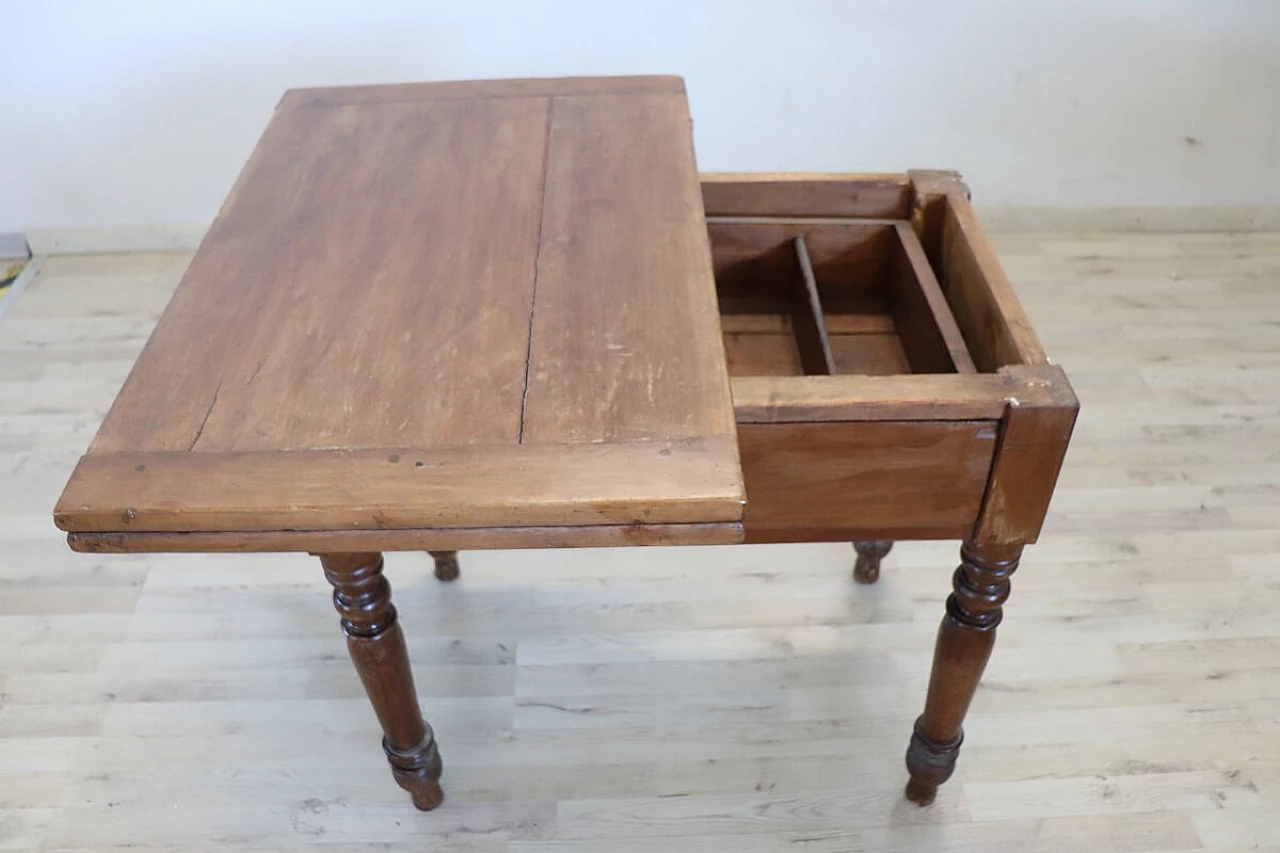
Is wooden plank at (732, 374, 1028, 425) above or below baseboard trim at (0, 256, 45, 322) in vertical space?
above

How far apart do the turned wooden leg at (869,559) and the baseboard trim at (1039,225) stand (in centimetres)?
121

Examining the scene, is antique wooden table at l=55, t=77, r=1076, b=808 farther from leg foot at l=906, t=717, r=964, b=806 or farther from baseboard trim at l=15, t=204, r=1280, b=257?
baseboard trim at l=15, t=204, r=1280, b=257

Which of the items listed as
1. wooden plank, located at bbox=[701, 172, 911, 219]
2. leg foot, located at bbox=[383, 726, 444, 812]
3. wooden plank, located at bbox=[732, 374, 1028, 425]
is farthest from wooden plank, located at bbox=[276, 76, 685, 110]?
leg foot, located at bbox=[383, 726, 444, 812]

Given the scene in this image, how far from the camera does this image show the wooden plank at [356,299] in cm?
80

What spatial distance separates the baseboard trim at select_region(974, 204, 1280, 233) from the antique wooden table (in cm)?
130

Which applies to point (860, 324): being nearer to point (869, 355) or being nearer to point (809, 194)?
point (869, 355)

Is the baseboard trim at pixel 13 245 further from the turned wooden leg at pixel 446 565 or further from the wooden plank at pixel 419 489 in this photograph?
the wooden plank at pixel 419 489

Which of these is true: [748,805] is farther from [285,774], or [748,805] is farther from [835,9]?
[835,9]

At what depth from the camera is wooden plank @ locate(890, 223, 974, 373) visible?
1.01 metres

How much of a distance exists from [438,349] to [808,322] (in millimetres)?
454

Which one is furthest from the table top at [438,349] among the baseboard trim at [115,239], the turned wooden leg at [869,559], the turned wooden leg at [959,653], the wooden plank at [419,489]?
the baseboard trim at [115,239]

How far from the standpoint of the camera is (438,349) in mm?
867

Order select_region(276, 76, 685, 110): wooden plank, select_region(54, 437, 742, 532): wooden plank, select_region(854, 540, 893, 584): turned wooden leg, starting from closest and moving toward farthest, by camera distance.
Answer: select_region(54, 437, 742, 532): wooden plank → select_region(276, 76, 685, 110): wooden plank → select_region(854, 540, 893, 584): turned wooden leg

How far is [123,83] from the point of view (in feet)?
7.12
